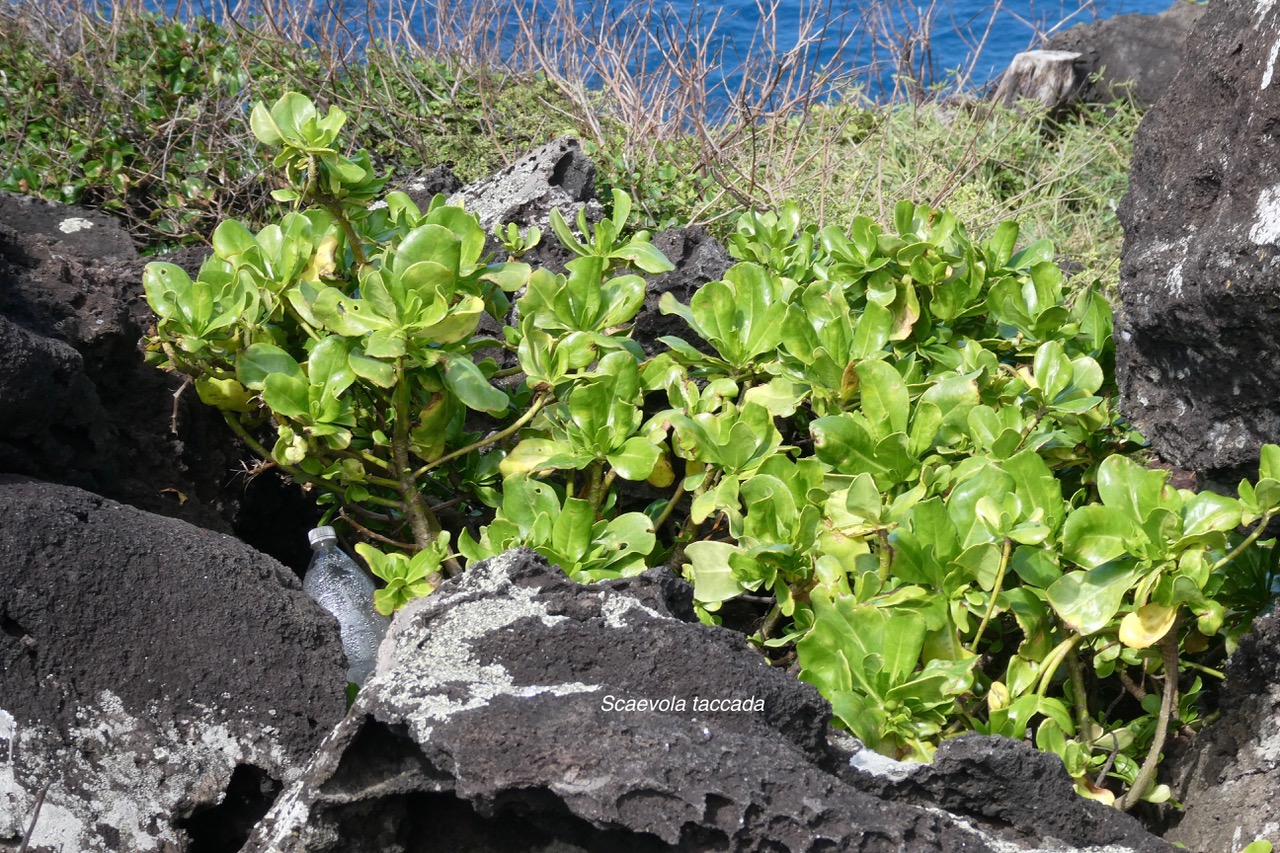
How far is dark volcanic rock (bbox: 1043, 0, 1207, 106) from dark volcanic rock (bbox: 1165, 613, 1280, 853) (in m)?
6.41

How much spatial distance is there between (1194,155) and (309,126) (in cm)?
152

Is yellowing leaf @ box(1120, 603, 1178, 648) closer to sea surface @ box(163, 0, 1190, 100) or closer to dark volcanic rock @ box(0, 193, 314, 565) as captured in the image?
dark volcanic rock @ box(0, 193, 314, 565)

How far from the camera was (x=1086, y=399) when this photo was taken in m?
2.05

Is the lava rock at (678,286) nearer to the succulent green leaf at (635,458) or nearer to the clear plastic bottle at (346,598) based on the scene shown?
the succulent green leaf at (635,458)

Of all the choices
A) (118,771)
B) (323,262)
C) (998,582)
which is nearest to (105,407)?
(323,262)

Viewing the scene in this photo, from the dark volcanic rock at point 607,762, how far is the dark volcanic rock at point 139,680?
23 centimetres

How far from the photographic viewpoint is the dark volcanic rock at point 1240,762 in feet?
5.16

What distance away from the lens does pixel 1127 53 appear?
7562mm

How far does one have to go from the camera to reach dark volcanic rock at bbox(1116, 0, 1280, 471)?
1.67 metres

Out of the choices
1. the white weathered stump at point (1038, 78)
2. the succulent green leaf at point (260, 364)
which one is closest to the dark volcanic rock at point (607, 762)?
the succulent green leaf at point (260, 364)

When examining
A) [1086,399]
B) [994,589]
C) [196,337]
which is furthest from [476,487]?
[1086,399]

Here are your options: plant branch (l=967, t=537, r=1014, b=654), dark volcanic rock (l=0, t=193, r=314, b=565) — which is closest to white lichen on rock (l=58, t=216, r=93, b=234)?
dark volcanic rock (l=0, t=193, r=314, b=565)

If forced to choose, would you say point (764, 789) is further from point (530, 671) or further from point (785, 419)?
point (785, 419)

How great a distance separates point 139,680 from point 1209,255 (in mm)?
1699
